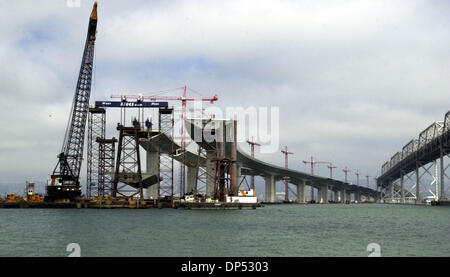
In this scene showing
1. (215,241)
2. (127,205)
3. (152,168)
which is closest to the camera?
(215,241)

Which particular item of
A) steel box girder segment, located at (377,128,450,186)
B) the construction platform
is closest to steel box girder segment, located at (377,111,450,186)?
steel box girder segment, located at (377,128,450,186)

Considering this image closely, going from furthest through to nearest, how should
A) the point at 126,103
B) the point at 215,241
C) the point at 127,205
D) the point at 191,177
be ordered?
the point at 191,177 → the point at 126,103 → the point at 127,205 → the point at 215,241

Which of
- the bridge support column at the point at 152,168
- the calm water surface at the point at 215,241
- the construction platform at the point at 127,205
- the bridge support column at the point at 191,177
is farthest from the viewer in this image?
the bridge support column at the point at 191,177

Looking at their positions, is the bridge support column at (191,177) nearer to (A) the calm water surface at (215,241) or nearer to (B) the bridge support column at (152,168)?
(B) the bridge support column at (152,168)

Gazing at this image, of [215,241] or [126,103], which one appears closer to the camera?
[215,241]

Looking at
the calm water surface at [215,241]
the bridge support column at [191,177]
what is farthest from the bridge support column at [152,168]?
the calm water surface at [215,241]

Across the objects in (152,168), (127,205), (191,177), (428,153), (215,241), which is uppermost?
(428,153)

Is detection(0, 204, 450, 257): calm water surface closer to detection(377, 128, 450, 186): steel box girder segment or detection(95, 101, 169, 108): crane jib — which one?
detection(95, 101, 169, 108): crane jib

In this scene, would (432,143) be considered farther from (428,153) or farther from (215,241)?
(215,241)

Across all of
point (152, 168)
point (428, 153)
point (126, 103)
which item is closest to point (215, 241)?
point (126, 103)

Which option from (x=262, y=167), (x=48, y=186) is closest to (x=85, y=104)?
(x=48, y=186)
